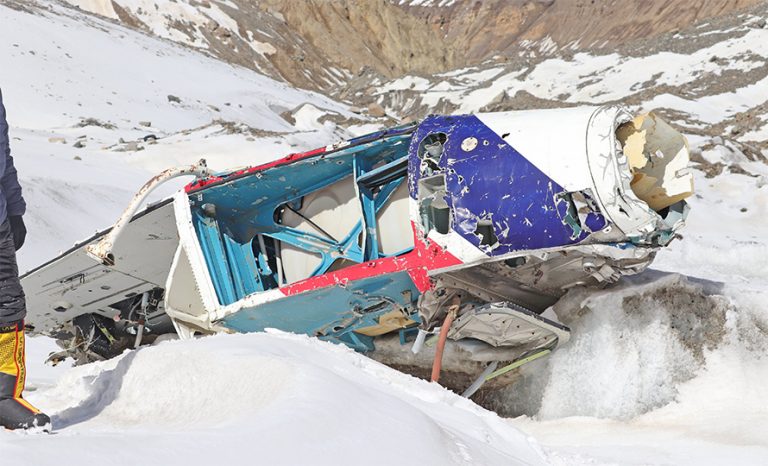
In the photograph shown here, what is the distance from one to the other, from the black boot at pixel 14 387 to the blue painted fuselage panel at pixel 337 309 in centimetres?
207

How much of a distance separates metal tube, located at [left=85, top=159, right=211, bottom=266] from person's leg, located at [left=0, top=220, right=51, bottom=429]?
5.24ft

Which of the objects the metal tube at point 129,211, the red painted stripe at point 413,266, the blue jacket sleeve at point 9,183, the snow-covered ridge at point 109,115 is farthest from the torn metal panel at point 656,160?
the snow-covered ridge at point 109,115

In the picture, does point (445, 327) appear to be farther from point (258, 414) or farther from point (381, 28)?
point (381, 28)

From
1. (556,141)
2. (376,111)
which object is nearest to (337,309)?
(556,141)

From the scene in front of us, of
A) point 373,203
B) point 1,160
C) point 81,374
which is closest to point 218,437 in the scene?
point 1,160

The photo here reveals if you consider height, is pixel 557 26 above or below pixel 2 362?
above

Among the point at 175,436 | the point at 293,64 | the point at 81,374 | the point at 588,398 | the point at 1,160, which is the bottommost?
the point at 588,398

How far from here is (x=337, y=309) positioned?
189 inches

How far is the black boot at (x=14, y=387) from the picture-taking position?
2631mm

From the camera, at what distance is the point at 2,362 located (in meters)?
2.74

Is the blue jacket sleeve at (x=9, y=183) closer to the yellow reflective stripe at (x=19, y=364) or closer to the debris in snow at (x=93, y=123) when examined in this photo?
the yellow reflective stripe at (x=19, y=364)

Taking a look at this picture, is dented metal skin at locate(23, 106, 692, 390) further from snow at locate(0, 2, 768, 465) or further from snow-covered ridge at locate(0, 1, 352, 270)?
snow-covered ridge at locate(0, 1, 352, 270)

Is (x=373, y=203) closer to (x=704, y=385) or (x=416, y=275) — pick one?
(x=416, y=275)

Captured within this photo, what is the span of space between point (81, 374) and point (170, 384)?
1.22 meters
